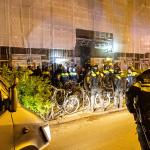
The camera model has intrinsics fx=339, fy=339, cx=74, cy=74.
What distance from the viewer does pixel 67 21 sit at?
1717 centimetres

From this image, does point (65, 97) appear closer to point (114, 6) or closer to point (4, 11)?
point (4, 11)

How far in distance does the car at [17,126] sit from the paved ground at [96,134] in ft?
10.8

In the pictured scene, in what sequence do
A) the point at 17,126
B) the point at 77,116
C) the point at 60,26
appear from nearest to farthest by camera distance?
the point at 17,126
the point at 77,116
the point at 60,26

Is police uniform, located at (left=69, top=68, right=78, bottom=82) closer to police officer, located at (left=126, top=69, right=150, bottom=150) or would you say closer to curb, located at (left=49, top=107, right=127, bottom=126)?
curb, located at (left=49, top=107, right=127, bottom=126)

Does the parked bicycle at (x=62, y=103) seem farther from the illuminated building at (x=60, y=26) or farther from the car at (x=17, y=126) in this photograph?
the car at (x=17, y=126)

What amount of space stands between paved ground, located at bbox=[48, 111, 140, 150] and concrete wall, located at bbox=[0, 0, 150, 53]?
5532mm

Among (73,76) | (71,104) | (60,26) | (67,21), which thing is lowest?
(71,104)

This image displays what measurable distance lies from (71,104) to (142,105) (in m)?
6.28

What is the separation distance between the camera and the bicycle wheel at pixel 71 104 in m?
10.7

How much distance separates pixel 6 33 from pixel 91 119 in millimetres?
5414

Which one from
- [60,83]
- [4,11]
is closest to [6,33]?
[4,11]

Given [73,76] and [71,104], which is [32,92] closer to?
[71,104]

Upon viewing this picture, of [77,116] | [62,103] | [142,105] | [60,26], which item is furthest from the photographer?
[60,26]

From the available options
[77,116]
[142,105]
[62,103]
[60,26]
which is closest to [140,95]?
[142,105]
